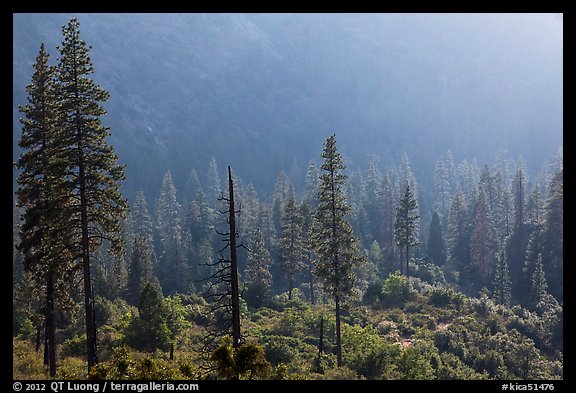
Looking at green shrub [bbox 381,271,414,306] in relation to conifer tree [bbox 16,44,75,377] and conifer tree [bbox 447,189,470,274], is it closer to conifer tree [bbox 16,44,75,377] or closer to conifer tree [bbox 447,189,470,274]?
conifer tree [bbox 447,189,470,274]

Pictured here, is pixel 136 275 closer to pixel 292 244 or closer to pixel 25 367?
pixel 292 244

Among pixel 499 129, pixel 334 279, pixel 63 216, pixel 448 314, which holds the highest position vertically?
pixel 499 129

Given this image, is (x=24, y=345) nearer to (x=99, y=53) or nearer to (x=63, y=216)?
(x=63, y=216)

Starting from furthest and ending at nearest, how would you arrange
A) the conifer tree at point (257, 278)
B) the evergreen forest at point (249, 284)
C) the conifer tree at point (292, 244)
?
the conifer tree at point (292, 244)
the conifer tree at point (257, 278)
the evergreen forest at point (249, 284)

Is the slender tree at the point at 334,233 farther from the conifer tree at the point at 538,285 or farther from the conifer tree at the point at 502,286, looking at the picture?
the conifer tree at the point at 538,285

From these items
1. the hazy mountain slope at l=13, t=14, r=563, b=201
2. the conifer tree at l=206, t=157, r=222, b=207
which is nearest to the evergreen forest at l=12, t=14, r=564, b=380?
the conifer tree at l=206, t=157, r=222, b=207

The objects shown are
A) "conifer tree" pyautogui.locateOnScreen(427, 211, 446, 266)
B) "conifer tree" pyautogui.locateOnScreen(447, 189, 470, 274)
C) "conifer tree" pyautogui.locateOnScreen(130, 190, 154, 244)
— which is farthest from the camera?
"conifer tree" pyautogui.locateOnScreen(130, 190, 154, 244)

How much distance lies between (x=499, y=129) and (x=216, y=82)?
116 m

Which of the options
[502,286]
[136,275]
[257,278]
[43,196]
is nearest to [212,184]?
[257,278]

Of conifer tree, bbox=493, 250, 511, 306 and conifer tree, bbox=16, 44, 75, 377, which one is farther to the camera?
conifer tree, bbox=493, 250, 511, 306

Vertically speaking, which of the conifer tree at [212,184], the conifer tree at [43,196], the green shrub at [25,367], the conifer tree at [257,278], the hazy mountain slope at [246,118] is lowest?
the green shrub at [25,367]

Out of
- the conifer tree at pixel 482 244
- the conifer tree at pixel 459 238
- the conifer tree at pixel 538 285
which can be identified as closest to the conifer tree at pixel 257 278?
the conifer tree at pixel 538 285

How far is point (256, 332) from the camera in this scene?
37.8m
